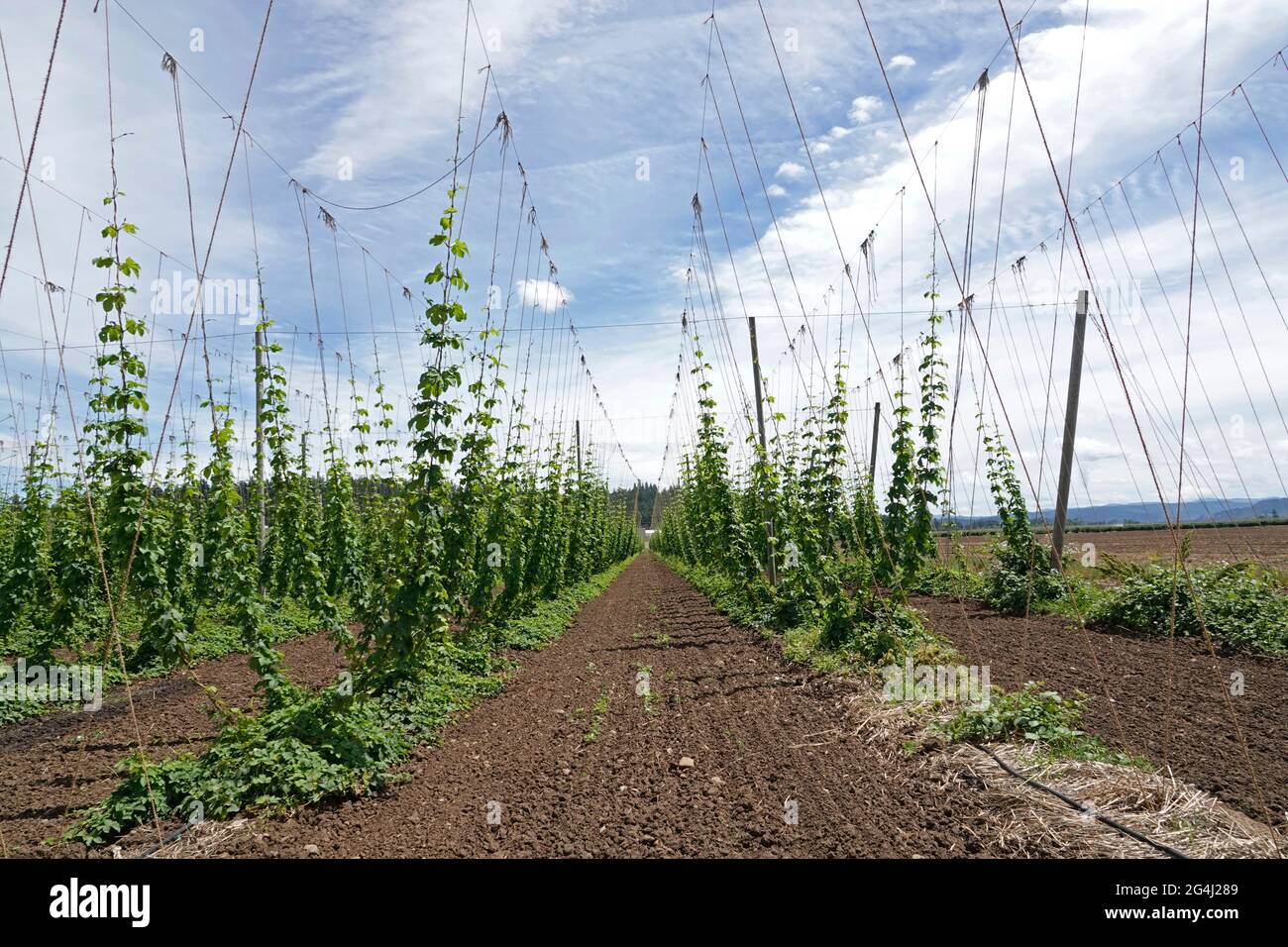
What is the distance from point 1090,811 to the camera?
360 centimetres

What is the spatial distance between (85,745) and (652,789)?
4724 mm

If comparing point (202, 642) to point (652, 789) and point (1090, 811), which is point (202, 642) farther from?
point (1090, 811)

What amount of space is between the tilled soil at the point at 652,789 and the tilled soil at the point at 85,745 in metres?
1.32

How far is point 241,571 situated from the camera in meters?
6.81

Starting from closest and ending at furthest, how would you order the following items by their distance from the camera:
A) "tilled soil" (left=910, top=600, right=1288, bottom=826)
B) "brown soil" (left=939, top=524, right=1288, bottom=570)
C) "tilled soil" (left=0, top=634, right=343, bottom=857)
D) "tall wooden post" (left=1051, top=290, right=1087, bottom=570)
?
"tilled soil" (left=910, top=600, right=1288, bottom=826) < "tilled soil" (left=0, top=634, right=343, bottom=857) < "tall wooden post" (left=1051, top=290, right=1087, bottom=570) < "brown soil" (left=939, top=524, right=1288, bottom=570)

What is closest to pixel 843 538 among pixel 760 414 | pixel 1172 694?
pixel 760 414

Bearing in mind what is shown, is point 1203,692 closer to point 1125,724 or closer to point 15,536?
point 1125,724

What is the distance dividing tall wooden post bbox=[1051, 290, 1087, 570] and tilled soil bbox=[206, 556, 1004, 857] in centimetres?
716

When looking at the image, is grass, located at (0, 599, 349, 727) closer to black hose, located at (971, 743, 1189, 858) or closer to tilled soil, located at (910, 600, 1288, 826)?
black hose, located at (971, 743, 1189, 858)

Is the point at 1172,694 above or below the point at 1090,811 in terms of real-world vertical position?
below

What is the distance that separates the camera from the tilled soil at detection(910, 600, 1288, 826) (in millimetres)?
4078

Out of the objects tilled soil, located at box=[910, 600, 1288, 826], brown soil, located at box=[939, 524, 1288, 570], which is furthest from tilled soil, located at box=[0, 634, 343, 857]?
brown soil, located at box=[939, 524, 1288, 570]

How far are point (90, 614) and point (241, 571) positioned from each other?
15.9 feet

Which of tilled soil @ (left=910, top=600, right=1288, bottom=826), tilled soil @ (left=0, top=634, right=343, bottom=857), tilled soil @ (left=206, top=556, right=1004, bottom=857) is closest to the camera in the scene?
tilled soil @ (left=206, top=556, right=1004, bottom=857)
